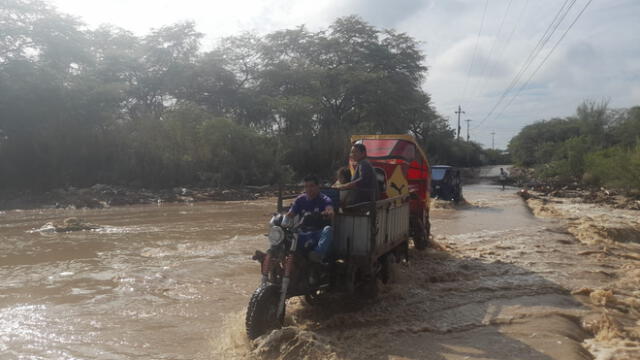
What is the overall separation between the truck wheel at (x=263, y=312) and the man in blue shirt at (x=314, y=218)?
55 centimetres

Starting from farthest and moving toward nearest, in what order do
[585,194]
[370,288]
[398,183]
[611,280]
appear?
[585,194] → [398,183] → [611,280] → [370,288]

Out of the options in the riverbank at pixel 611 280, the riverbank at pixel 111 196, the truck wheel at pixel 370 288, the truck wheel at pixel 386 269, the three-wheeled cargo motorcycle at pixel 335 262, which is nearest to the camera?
the three-wheeled cargo motorcycle at pixel 335 262

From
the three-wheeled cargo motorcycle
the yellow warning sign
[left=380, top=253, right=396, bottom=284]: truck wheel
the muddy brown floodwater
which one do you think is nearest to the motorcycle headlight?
the three-wheeled cargo motorcycle

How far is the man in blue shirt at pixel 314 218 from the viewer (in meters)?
5.46

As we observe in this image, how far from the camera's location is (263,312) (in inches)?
199

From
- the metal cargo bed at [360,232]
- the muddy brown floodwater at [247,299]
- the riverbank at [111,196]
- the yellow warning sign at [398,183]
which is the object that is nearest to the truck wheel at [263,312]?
the muddy brown floodwater at [247,299]

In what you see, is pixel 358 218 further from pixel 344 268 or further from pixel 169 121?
pixel 169 121

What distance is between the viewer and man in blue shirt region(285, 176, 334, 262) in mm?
5465

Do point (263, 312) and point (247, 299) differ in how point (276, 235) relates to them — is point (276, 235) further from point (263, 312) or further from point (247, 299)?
point (247, 299)

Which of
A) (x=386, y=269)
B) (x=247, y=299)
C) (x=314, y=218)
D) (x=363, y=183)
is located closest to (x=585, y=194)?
(x=386, y=269)

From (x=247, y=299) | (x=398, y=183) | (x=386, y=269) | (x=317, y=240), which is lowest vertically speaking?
(x=247, y=299)

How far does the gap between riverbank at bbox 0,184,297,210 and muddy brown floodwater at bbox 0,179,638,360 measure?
7621 mm

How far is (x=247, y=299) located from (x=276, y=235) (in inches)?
95.3

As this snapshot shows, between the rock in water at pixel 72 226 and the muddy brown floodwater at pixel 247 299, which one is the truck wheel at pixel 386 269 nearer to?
the muddy brown floodwater at pixel 247 299
